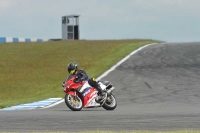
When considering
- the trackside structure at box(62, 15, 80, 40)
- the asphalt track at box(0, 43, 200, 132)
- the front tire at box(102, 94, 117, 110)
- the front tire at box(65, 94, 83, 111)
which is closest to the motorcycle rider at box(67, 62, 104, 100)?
the front tire at box(102, 94, 117, 110)

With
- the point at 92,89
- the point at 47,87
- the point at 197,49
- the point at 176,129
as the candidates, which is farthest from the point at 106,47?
Answer: the point at 176,129

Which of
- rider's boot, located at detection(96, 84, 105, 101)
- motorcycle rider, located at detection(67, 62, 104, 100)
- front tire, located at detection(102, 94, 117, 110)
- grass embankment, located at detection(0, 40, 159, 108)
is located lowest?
grass embankment, located at detection(0, 40, 159, 108)

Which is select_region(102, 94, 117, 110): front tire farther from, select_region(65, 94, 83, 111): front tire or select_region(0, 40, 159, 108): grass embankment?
select_region(0, 40, 159, 108): grass embankment

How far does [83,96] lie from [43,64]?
20.6 m

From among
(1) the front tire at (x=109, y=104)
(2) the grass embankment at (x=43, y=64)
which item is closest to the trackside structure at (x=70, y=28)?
(2) the grass embankment at (x=43, y=64)

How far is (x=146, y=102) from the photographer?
69.4 feet

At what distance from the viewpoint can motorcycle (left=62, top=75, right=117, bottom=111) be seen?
17484 mm

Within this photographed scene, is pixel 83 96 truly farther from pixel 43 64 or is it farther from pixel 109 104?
pixel 43 64

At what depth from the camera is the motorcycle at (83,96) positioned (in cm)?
1748

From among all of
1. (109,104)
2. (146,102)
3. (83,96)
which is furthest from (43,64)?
(83,96)

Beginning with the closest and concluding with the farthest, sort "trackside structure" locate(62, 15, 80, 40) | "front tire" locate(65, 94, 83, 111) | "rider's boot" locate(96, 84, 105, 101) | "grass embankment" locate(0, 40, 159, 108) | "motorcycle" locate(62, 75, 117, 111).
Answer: "front tire" locate(65, 94, 83, 111)
"motorcycle" locate(62, 75, 117, 111)
"rider's boot" locate(96, 84, 105, 101)
"grass embankment" locate(0, 40, 159, 108)
"trackside structure" locate(62, 15, 80, 40)

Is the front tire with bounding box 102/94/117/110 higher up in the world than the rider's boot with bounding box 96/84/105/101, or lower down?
lower down

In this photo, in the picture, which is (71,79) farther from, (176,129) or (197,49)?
(197,49)

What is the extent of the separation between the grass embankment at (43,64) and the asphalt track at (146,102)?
6.83 feet
